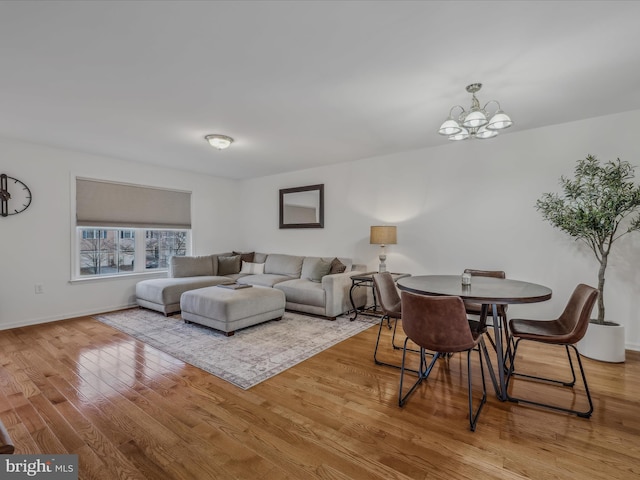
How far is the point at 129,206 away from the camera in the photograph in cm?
512

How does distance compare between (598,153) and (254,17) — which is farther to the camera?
(598,153)

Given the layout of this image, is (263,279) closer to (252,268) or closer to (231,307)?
(252,268)

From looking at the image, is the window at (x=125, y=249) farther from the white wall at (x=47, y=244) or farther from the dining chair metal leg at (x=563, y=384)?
the dining chair metal leg at (x=563, y=384)

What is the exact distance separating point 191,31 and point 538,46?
2277 millimetres

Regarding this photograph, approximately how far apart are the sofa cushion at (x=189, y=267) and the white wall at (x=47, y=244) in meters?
0.66

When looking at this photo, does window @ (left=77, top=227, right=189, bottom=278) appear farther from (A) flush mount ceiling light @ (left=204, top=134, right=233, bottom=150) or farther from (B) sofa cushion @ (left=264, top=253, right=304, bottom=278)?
(A) flush mount ceiling light @ (left=204, top=134, right=233, bottom=150)

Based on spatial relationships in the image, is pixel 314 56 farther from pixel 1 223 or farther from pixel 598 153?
pixel 1 223

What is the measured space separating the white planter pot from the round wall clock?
683 cm

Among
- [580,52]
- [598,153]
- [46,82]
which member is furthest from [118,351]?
[598,153]

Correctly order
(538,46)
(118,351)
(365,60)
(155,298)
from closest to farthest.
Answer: (538,46), (365,60), (118,351), (155,298)

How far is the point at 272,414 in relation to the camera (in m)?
2.05

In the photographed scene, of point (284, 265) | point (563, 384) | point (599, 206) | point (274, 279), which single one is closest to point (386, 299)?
point (563, 384)

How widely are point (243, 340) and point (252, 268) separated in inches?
103

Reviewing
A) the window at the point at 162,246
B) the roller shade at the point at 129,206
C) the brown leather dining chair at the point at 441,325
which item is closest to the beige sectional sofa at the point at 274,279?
the window at the point at 162,246
